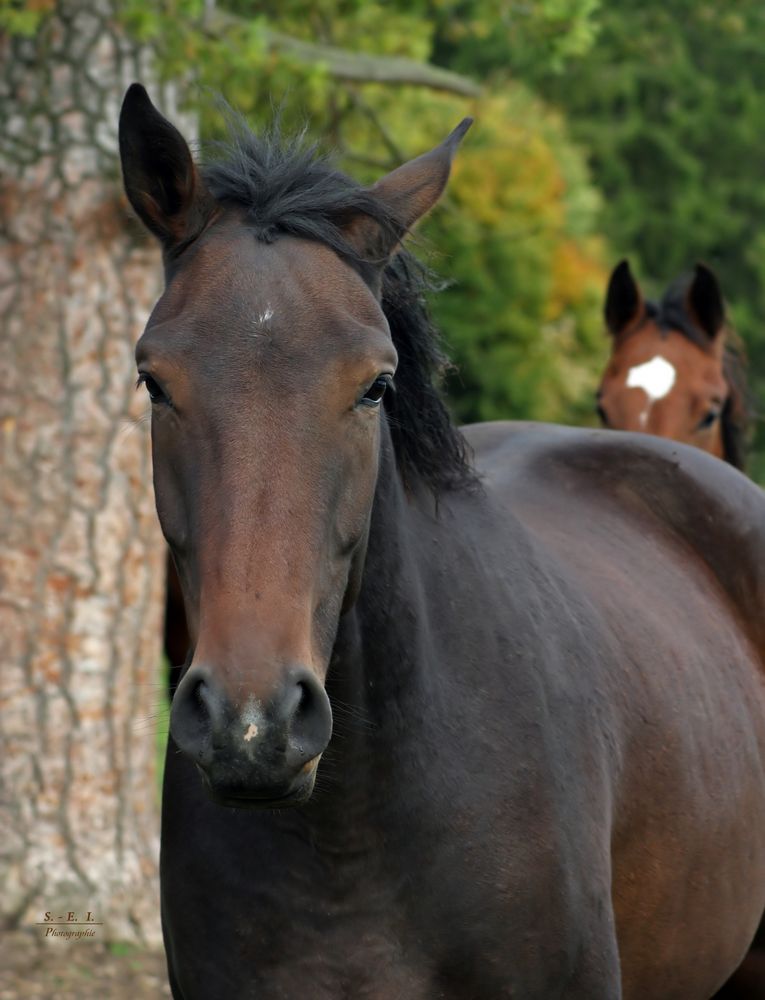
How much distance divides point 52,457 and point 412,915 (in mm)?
3658

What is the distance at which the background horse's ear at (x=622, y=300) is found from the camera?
24.3 ft

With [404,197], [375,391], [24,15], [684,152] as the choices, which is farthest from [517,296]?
[375,391]

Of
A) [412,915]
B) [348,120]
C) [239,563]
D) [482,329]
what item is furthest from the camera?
[482,329]

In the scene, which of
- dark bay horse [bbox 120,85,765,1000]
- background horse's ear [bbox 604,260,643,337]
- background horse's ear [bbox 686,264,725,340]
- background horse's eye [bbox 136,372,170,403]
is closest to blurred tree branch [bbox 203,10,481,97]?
background horse's ear [bbox 604,260,643,337]

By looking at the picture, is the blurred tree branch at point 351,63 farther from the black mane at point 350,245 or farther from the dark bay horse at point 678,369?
the black mane at point 350,245

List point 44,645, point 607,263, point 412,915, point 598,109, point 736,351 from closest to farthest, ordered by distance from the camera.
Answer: point 412,915, point 44,645, point 736,351, point 607,263, point 598,109

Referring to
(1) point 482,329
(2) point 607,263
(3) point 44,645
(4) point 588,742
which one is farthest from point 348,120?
(2) point 607,263

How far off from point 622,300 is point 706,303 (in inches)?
17.2

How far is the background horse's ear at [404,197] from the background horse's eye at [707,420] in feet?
13.6

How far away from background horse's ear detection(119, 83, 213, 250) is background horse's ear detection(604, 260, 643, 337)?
15.8ft

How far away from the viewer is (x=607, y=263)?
29719mm

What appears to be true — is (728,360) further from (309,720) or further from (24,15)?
(309,720)

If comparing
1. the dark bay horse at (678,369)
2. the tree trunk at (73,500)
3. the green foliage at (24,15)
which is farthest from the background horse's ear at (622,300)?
the green foliage at (24,15)

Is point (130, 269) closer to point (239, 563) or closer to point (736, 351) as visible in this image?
point (736, 351)
